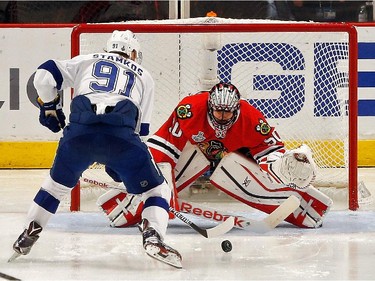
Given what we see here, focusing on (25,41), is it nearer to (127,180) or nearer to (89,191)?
(89,191)

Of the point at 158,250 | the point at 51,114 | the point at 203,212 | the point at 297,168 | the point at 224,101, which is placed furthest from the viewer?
the point at 203,212

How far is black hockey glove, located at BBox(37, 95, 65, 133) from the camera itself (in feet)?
12.6

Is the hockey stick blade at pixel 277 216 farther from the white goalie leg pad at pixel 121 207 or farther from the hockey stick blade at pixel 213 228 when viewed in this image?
the white goalie leg pad at pixel 121 207

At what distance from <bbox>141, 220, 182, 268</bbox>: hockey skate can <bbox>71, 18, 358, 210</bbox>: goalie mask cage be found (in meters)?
1.74

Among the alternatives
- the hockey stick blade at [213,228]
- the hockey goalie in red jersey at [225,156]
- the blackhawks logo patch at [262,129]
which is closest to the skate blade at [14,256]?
the hockey stick blade at [213,228]

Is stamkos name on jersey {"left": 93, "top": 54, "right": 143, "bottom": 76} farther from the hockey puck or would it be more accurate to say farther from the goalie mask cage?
the goalie mask cage

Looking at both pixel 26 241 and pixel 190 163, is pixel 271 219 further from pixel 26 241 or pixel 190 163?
pixel 26 241

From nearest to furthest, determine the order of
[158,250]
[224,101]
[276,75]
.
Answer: [158,250]
[224,101]
[276,75]

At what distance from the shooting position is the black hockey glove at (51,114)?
385 centimetres

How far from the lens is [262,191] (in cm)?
451

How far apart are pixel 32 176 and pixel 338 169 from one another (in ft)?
6.23

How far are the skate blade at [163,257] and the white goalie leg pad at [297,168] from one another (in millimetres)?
738

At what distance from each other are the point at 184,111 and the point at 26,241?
3.45ft

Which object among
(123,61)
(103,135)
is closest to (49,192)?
(103,135)
